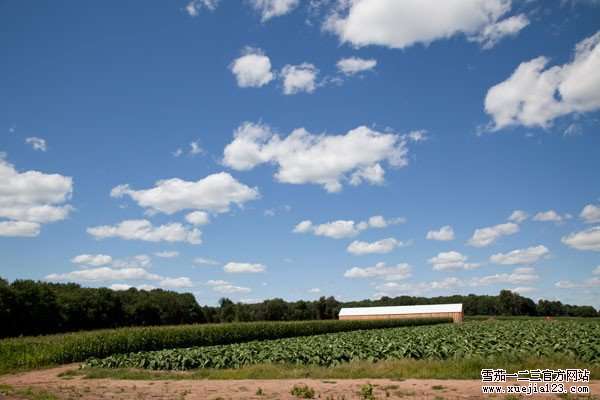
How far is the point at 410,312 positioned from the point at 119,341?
2860 inches

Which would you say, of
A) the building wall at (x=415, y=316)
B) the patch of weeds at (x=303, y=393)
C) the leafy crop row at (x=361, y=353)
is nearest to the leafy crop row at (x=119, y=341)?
the leafy crop row at (x=361, y=353)

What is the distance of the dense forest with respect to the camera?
52.3m

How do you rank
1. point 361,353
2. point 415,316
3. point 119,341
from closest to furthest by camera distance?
point 361,353
point 119,341
point 415,316

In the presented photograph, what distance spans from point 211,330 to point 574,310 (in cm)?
15145

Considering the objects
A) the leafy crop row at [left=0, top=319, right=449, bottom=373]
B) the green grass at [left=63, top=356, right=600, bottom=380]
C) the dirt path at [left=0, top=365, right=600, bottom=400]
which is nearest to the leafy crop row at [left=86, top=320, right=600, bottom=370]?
the green grass at [left=63, top=356, right=600, bottom=380]

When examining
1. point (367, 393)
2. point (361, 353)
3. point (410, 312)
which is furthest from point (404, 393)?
point (410, 312)

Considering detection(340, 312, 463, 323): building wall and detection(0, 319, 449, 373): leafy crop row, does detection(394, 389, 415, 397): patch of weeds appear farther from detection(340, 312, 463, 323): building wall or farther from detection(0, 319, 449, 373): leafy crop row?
detection(340, 312, 463, 323): building wall

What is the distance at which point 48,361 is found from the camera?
30.3m

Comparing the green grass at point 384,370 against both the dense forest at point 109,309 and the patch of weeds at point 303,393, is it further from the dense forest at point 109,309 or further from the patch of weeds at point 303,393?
the dense forest at point 109,309

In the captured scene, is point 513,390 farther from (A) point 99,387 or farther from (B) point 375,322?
(B) point 375,322

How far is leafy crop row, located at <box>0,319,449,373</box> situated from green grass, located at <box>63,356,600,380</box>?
7.23 meters

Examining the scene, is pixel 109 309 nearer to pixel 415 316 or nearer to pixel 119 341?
pixel 119 341

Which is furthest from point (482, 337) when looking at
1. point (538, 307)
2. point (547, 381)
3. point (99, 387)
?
point (538, 307)

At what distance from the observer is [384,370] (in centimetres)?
2139
